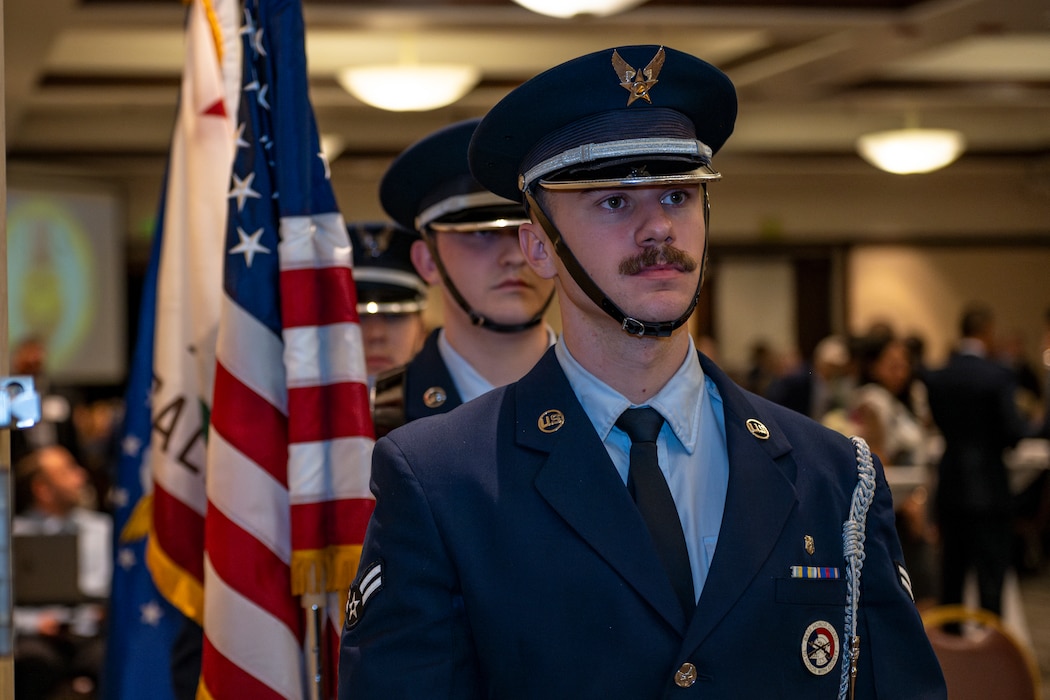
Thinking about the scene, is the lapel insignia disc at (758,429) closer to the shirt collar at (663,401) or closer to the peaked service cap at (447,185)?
the shirt collar at (663,401)

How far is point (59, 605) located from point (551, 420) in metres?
4.27

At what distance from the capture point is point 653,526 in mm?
1486

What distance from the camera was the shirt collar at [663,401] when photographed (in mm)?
1558

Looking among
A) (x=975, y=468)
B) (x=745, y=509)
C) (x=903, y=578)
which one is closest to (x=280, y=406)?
(x=745, y=509)

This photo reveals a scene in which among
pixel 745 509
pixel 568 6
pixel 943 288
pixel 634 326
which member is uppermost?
pixel 568 6

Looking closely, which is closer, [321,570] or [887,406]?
[321,570]

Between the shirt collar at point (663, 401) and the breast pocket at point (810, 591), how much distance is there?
20cm

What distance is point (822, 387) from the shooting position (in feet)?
28.6

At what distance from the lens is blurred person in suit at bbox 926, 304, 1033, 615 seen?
643cm

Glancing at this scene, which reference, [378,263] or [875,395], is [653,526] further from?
[875,395]

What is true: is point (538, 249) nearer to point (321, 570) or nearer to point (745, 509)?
point (745, 509)

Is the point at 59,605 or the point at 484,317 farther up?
the point at 484,317

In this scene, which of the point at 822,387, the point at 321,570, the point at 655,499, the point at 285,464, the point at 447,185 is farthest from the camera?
the point at 822,387

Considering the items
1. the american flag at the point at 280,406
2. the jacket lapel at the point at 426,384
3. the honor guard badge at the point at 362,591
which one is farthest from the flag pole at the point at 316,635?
the honor guard badge at the point at 362,591
